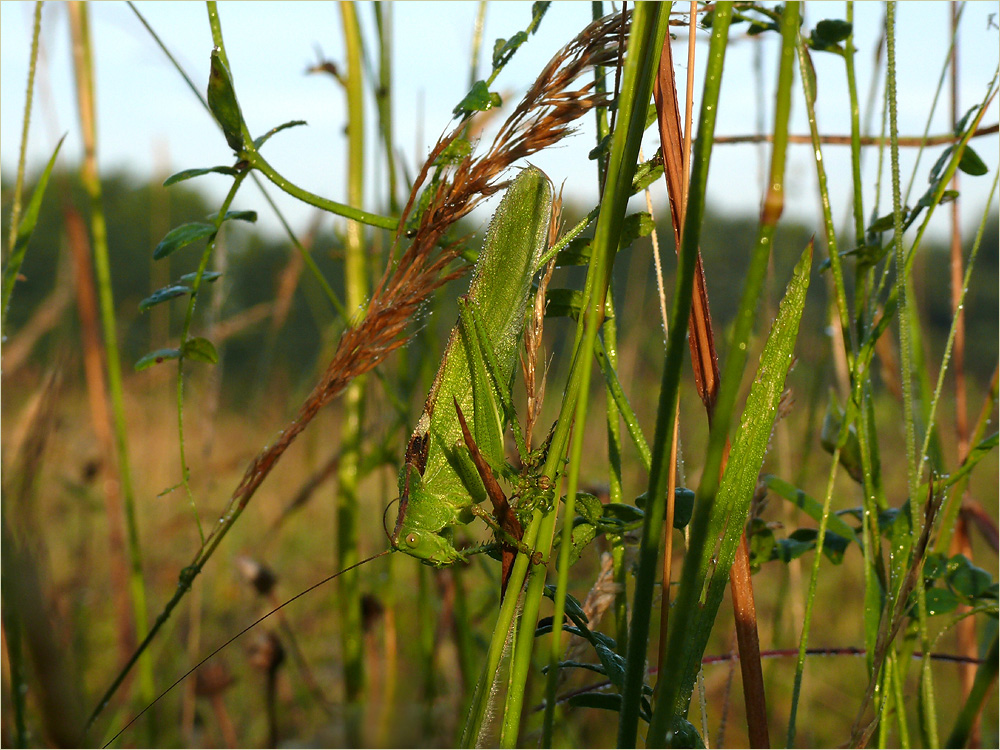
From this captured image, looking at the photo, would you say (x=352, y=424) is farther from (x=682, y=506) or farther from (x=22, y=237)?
(x=682, y=506)

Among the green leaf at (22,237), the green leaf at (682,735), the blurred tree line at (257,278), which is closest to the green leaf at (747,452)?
the green leaf at (682,735)

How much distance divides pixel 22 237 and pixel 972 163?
602 millimetres

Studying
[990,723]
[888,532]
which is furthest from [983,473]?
[888,532]

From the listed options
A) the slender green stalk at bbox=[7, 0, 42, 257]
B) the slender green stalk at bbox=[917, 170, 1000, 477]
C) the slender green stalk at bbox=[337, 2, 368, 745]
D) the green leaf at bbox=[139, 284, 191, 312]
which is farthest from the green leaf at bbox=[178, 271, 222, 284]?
the slender green stalk at bbox=[917, 170, 1000, 477]

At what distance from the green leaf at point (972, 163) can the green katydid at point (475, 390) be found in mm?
256

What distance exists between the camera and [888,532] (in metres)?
0.42

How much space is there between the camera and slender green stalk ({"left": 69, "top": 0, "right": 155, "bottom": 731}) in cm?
65

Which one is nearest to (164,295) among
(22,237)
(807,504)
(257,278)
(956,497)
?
(22,237)

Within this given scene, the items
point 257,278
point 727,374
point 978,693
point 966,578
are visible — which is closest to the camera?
point 727,374

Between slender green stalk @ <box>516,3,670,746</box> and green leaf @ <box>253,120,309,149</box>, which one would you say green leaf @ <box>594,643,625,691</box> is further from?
green leaf @ <box>253,120,309,149</box>

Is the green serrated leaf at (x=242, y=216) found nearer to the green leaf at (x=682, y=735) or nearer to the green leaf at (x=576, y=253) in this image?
the green leaf at (x=576, y=253)

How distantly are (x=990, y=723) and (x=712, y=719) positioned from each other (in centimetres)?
35

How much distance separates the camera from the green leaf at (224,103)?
13.8 inches

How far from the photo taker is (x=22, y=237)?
0.50 meters
